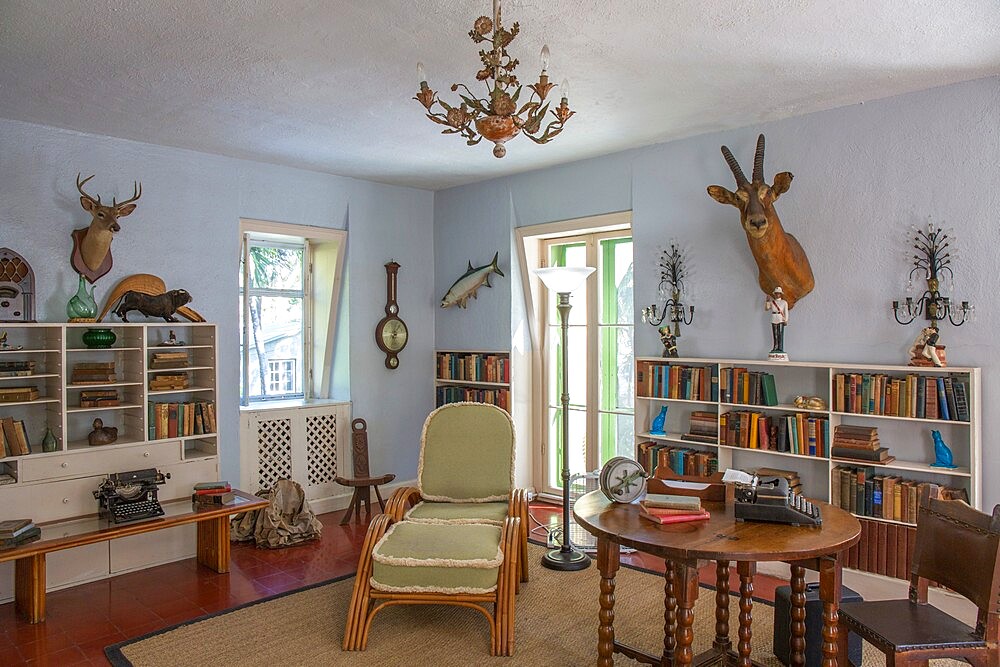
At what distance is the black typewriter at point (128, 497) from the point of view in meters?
4.12

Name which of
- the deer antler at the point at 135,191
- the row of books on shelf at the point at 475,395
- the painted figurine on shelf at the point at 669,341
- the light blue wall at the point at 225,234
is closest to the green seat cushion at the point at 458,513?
the painted figurine on shelf at the point at 669,341

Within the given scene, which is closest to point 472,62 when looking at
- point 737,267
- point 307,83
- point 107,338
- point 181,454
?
point 307,83

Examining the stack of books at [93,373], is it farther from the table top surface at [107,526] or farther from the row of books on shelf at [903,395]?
the row of books on shelf at [903,395]

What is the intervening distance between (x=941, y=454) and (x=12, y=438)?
5.25 m

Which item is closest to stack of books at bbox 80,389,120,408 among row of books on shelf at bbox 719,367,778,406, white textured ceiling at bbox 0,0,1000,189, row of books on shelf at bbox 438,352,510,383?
white textured ceiling at bbox 0,0,1000,189

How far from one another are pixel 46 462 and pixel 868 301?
4955 mm

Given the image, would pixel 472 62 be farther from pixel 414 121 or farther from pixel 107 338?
pixel 107 338

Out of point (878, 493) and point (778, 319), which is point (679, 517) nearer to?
point (878, 493)

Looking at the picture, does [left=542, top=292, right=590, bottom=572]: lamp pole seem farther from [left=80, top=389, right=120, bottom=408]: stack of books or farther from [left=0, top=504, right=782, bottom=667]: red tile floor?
[left=80, top=389, right=120, bottom=408]: stack of books

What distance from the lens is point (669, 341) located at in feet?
16.4

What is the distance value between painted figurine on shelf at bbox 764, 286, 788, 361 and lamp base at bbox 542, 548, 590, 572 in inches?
69.0

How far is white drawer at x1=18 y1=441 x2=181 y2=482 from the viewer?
4.17 metres

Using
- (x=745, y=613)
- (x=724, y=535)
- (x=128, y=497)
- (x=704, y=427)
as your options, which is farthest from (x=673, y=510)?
(x=128, y=497)

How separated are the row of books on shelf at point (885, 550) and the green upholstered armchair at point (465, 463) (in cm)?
192
